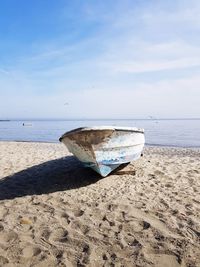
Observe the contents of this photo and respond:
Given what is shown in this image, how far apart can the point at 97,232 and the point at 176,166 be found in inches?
226

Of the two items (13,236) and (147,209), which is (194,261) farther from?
(13,236)

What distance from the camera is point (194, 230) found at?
4840 millimetres

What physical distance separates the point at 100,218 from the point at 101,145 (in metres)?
2.40

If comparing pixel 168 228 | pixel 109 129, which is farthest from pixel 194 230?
pixel 109 129

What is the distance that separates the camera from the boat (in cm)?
742

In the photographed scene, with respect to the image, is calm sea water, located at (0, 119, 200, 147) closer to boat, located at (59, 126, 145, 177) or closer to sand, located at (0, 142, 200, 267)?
boat, located at (59, 126, 145, 177)

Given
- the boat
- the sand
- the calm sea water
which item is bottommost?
the calm sea water

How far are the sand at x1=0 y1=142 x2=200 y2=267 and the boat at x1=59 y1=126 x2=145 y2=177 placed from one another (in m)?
0.47

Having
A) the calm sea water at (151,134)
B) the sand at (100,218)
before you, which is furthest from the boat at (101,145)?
the calm sea water at (151,134)

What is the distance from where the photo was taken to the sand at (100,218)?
13.5 feet

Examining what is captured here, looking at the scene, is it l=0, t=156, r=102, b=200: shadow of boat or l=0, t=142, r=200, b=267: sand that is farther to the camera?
l=0, t=156, r=102, b=200: shadow of boat

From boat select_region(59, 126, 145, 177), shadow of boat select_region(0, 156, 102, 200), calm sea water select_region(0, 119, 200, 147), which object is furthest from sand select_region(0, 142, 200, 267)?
calm sea water select_region(0, 119, 200, 147)

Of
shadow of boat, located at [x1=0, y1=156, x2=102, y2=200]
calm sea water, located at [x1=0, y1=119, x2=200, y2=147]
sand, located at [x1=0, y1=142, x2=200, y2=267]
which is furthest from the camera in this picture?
calm sea water, located at [x1=0, y1=119, x2=200, y2=147]

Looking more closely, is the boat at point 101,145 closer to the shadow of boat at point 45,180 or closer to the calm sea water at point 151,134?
the shadow of boat at point 45,180
